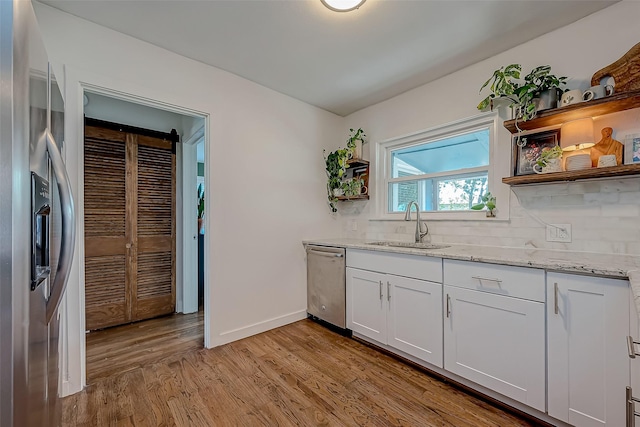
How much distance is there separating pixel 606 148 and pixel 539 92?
53 cm

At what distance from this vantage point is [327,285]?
2.75 meters

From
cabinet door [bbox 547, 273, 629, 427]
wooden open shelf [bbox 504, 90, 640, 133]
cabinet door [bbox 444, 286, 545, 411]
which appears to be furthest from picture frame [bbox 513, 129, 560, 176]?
cabinet door [bbox 444, 286, 545, 411]

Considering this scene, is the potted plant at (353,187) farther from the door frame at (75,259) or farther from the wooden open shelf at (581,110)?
the door frame at (75,259)

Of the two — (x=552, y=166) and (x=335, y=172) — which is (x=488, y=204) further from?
(x=335, y=172)

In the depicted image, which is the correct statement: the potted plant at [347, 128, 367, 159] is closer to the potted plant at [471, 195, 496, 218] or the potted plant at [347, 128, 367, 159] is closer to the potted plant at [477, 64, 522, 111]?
the potted plant at [477, 64, 522, 111]

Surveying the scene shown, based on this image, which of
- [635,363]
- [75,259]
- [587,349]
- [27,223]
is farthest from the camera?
[75,259]

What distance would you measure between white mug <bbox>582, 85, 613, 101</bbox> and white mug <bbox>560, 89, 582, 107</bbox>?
0.16 feet

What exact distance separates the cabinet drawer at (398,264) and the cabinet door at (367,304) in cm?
A: 7

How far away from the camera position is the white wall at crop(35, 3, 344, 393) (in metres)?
1.77

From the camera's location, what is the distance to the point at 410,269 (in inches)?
80.5

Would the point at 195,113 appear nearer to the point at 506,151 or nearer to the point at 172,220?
the point at 172,220

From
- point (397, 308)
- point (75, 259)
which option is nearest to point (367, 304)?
point (397, 308)

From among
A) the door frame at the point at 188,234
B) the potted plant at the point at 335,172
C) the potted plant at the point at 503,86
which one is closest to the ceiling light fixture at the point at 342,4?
the potted plant at the point at 503,86

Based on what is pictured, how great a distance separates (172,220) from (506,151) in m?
3.37
